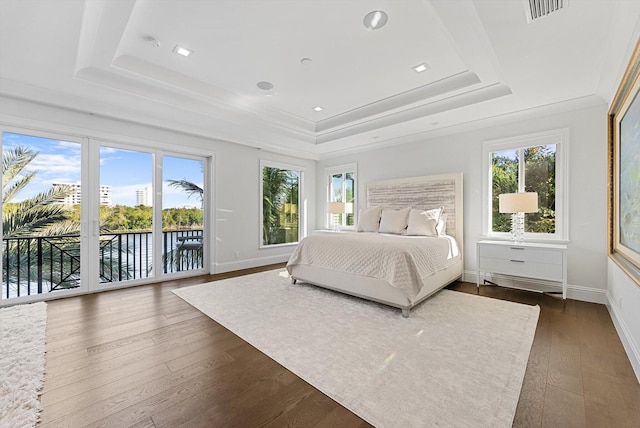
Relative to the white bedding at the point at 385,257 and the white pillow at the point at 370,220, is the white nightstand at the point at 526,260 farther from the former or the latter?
the white pillow at the point at 370,220

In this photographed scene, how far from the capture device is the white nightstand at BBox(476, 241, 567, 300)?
11.1 feet

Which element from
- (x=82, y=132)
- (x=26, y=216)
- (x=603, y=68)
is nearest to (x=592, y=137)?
(x=603, y=68)

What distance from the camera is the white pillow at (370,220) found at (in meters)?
5.16

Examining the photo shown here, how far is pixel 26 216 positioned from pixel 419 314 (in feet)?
16.1

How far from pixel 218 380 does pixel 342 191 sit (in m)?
5.10

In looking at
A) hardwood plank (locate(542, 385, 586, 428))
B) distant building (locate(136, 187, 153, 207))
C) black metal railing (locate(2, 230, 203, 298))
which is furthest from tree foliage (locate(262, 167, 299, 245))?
hardwood plank (locate(542, 385, 586, 428))

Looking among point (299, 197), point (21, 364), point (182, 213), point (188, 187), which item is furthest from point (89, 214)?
point (299, 197)

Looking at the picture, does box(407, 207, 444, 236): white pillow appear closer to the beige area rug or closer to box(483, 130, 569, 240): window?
box(483, 130, 569, 240): window

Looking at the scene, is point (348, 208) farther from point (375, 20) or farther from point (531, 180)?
point (375, 20)

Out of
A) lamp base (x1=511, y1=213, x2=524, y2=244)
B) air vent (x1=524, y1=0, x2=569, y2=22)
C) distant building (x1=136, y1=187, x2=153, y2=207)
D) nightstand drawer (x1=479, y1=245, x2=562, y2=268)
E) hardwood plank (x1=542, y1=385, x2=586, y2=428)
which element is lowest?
hardwood plank (x1=542, y1=385, x2=586, y2=428)

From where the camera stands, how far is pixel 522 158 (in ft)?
13.4

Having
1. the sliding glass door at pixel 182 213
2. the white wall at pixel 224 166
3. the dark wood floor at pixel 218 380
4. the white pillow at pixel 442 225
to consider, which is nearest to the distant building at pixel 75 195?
the white wall at pixel 224 166

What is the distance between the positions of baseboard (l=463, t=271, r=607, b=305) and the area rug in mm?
5000

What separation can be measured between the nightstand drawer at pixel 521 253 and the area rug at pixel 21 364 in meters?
4.58
